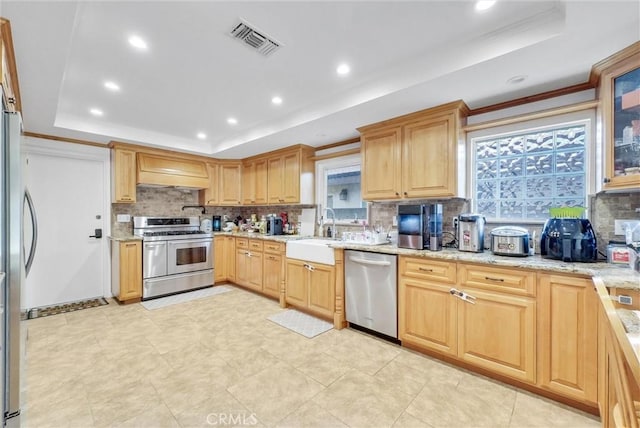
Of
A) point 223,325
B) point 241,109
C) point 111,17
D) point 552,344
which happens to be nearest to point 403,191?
point 552,344

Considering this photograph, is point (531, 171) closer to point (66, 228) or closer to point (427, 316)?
point (427, 316)

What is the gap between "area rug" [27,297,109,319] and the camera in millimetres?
3382

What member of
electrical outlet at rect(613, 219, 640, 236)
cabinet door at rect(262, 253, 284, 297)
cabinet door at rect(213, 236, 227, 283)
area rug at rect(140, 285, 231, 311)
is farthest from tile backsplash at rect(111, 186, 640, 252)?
area rug at rect(140, 285, 231, 311)

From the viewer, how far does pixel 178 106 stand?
315 centimetres

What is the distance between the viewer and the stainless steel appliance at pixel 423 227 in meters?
2.51

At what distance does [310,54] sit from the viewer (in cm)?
213

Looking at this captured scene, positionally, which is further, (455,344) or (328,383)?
(455,344)

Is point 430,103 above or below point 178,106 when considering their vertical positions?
below

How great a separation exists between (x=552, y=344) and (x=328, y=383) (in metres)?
1.56

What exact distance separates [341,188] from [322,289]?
1578mm

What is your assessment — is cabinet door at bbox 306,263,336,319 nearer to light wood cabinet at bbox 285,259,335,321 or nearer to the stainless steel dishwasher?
light wood cabinet at bbox 285,259,335,321

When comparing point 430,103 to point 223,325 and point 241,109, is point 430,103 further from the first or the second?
point 223,325

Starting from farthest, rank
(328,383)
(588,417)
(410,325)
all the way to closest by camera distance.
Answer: (410,325)
(328,383)
(588,417)

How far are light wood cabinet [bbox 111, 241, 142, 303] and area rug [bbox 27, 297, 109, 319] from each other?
0.86ft
